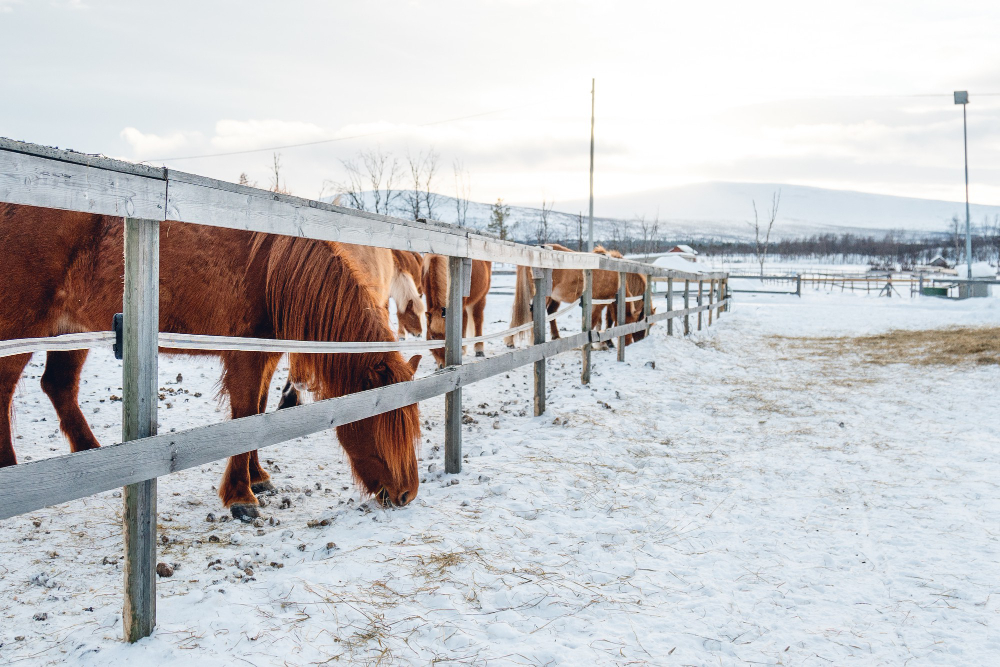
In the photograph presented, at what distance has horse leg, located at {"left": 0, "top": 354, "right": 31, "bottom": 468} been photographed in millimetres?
2969

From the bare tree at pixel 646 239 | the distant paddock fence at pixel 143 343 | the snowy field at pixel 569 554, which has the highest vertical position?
the bare tree at pixel 646 239

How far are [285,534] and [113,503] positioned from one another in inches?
46.7

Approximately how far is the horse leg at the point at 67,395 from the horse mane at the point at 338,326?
1.66 metres

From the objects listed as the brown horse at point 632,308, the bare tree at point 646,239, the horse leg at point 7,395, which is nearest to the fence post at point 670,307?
the brown horse at point 632,308

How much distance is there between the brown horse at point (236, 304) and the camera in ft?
9.55

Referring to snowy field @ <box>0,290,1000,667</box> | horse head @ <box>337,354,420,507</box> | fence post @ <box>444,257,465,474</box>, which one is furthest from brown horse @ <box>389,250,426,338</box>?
horse head @ <box>337,354,420,507</box>

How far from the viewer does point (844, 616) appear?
2.20 meters

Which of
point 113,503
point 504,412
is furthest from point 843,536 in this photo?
point 113,503

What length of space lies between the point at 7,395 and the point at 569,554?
114 inches

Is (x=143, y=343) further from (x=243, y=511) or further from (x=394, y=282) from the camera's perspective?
(x=394, y=282)

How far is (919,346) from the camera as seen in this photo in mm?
9648

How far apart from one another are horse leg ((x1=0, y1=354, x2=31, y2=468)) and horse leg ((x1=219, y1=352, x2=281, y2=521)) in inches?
37.7

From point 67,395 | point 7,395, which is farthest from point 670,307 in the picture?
point 7,395

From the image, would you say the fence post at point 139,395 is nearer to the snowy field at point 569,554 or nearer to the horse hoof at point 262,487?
the snowy field at point 569,554
